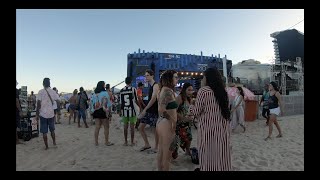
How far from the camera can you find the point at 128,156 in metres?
5.89

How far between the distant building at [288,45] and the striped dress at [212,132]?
21652 millimetres

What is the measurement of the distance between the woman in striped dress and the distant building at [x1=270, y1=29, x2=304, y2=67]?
21621 millimetres

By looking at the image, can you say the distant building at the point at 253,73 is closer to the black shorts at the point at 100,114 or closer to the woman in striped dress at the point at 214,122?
the black shorts at the point at 100,114

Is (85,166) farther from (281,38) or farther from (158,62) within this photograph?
(281,38)

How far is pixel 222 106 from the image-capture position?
3.42m

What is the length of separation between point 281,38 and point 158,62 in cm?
1547

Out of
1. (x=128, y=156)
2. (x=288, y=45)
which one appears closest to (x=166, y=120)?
(x=128, y=156)

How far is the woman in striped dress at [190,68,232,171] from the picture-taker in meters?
3.43

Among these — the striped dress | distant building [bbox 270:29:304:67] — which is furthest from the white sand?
distant building [bbox 270:29:304:67]

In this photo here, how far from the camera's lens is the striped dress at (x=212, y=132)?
11.3 ft

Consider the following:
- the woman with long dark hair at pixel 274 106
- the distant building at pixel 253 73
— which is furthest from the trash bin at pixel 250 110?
the distant building at pixel 253 73

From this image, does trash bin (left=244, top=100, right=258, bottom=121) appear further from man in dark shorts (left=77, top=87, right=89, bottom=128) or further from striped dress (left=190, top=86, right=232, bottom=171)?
striped dress (left=190, top=86, right=232, bottom=171)

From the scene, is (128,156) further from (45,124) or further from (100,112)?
(45,124)
